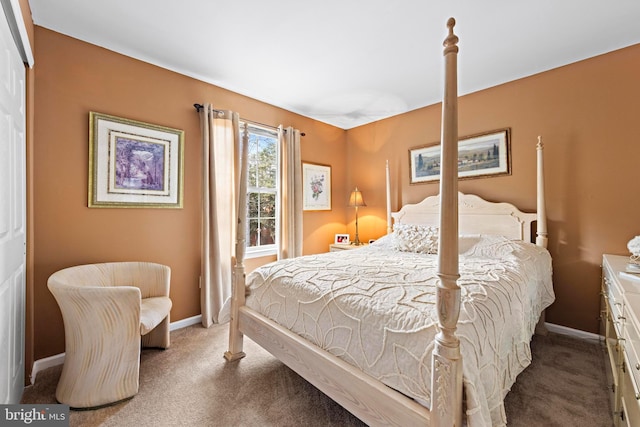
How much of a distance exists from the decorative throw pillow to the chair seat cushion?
218 cm

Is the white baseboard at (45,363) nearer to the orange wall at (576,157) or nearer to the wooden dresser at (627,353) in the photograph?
the wooden dresser at (627,353)

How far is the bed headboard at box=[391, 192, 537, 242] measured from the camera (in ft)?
9.23

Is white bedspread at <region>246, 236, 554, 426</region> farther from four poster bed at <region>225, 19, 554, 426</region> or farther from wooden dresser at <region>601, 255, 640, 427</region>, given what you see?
wooden dresser at <region>601, 255, 640, 427</region>

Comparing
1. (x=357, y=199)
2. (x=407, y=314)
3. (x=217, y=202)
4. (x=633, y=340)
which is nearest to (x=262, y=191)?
(x=217, y=202)

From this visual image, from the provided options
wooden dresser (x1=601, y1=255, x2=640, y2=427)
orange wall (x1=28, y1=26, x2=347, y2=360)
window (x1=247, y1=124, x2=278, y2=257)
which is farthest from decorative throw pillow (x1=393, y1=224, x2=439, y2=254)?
orange wall (x1=28, y1=26, x2=347, y2=360)

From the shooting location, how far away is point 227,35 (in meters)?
2.22

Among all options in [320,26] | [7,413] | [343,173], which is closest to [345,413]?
[7,413]

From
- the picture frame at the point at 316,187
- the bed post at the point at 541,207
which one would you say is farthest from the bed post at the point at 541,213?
the picture frame at the point at 316,187

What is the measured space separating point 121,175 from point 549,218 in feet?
13.0

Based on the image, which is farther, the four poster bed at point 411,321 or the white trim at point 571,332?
the white trim at point 571,332

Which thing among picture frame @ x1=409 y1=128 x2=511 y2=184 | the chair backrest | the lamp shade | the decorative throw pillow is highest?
picture frame @ x1=409 y1=128 x2=511 y2=184

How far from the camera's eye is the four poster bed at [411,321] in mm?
995

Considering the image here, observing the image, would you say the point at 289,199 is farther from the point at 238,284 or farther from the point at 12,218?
the point at 12,218

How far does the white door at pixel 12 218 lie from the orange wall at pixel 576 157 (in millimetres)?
3765
